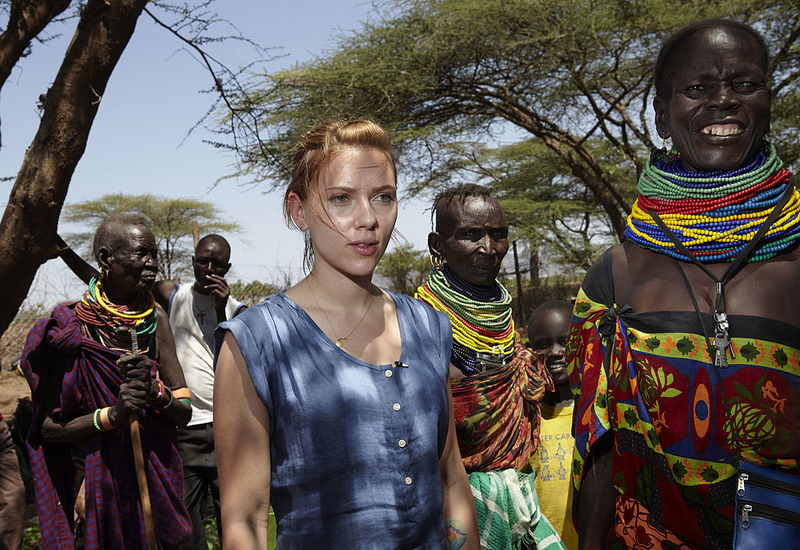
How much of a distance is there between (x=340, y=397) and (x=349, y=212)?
45 centimetres

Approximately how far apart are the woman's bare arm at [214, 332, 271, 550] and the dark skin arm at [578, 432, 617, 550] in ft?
2.96

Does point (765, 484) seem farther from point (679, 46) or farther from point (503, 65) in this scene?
point (503, 65)

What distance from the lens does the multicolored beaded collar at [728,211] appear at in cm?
164

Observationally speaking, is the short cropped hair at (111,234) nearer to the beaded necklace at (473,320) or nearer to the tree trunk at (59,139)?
the tree trunk at (59,139)

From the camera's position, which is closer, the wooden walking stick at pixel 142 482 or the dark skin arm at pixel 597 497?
the dark skin arm at pixel 597 497

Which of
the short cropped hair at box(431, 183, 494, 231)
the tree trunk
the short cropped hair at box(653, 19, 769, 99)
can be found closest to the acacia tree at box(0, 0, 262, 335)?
the tree trunk

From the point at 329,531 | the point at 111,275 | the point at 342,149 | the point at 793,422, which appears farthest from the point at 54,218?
the point at 793,422

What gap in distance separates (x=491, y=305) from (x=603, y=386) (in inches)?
43.0

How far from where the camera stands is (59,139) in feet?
12.7

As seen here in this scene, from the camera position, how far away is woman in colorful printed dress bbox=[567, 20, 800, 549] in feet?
5.24

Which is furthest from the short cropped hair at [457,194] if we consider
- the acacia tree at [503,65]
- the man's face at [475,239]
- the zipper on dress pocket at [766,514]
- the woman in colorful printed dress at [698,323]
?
the acacia tree at [503,65]

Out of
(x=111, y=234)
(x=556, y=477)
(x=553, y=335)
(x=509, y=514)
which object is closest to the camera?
(x=509, y=514)

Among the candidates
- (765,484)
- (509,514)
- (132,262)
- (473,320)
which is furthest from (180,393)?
(765,484)

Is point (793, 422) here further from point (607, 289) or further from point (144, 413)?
point (144, 413)
